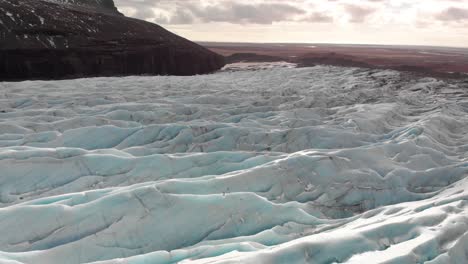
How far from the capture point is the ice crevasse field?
5176 millimetres

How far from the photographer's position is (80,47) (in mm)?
25094

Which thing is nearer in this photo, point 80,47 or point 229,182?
point 229,182

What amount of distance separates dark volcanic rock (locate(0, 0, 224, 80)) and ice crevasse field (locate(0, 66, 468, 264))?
869 centimetres

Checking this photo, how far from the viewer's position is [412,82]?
2172cm

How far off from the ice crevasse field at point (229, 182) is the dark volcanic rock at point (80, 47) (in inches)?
342

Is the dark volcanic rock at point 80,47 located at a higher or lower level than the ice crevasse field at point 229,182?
higher

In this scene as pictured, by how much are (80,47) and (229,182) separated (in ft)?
70.1

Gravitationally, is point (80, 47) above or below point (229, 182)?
above

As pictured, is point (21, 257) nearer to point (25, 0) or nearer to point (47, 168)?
point (47, 168)

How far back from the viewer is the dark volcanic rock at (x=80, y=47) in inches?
889

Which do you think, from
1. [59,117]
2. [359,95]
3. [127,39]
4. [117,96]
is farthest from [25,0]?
[359,95]

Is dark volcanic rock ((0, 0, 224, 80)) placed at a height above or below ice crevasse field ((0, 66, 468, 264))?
above

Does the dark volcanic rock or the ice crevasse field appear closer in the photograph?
the ice crevasse field

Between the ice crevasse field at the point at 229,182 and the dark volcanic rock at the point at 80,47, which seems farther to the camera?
the dark volcanic rock at the point at 80,47
